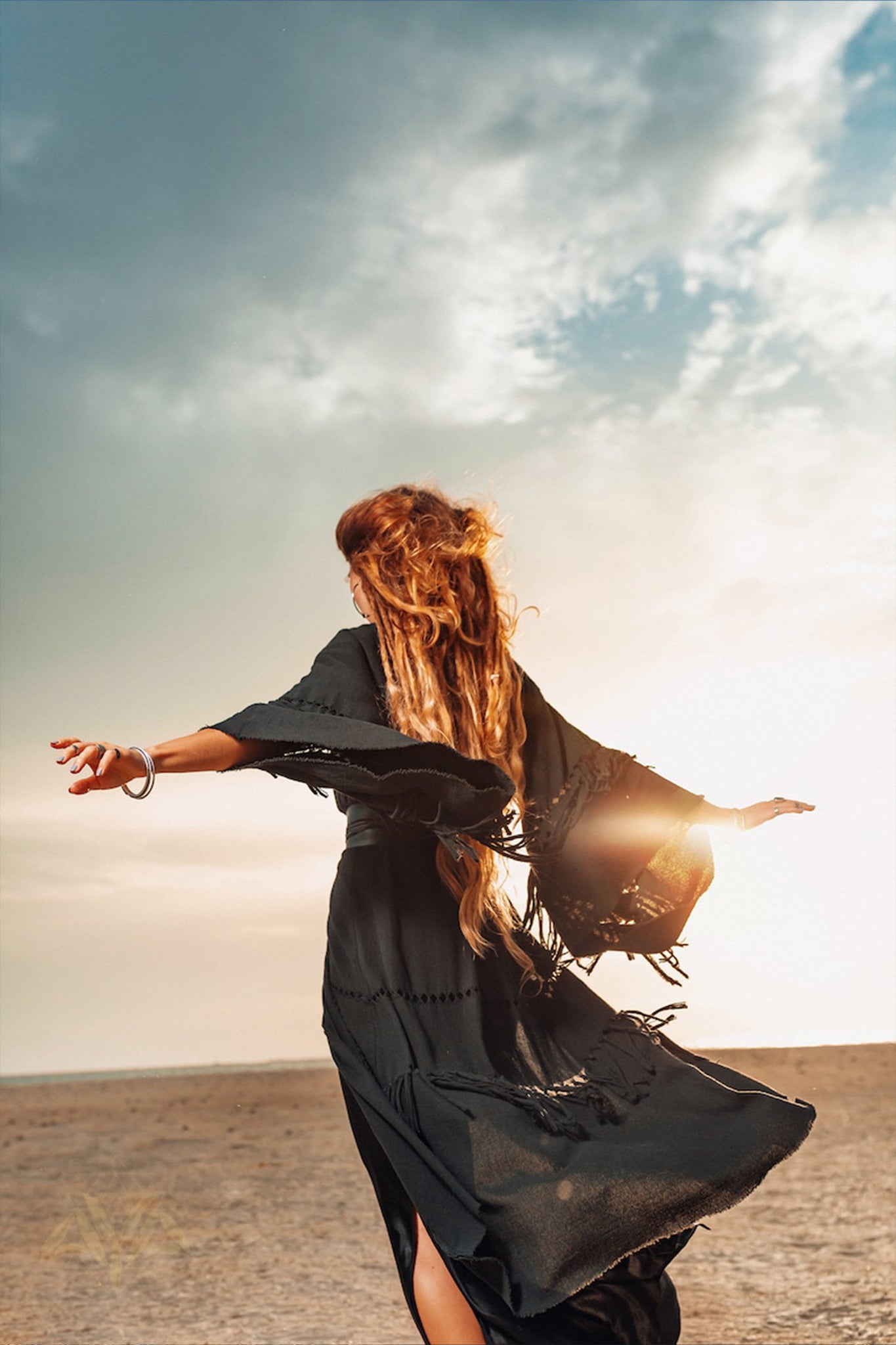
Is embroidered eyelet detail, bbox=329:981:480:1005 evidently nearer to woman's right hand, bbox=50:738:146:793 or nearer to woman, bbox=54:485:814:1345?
woman, bbox=54:485:814:1345

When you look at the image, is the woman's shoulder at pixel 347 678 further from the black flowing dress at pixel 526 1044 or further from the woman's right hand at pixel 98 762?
the woman's right hand at pixel 98 762

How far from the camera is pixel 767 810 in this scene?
339cm

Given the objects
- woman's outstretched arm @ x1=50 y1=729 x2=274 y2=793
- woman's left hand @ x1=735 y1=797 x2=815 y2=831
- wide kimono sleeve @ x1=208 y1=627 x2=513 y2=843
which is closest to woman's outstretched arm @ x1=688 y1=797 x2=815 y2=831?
woman's left hand @ x1=735 y1=797 x2=815 y2=831

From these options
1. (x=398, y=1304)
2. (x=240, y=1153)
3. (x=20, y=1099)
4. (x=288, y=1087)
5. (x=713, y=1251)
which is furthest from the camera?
(x=288, y=1087)

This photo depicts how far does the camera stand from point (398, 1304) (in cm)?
554

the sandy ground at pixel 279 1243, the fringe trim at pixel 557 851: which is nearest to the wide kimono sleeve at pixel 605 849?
the fringe trim at pixel 557 851

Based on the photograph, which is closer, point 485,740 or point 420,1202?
point 420,1202

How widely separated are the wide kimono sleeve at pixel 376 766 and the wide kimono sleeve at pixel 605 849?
12.3 inches

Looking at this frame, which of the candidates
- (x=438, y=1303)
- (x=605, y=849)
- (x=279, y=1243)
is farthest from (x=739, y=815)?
(x=279, y=1243)

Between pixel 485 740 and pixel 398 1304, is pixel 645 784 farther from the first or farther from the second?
pixel 398 1304

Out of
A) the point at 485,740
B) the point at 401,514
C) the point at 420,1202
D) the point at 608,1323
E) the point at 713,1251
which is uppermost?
the point at 401,514

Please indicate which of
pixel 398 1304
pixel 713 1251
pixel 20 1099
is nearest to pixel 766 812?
pixel 398 1304

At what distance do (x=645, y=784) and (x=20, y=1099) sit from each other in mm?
13710

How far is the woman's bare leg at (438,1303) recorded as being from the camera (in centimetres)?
279
